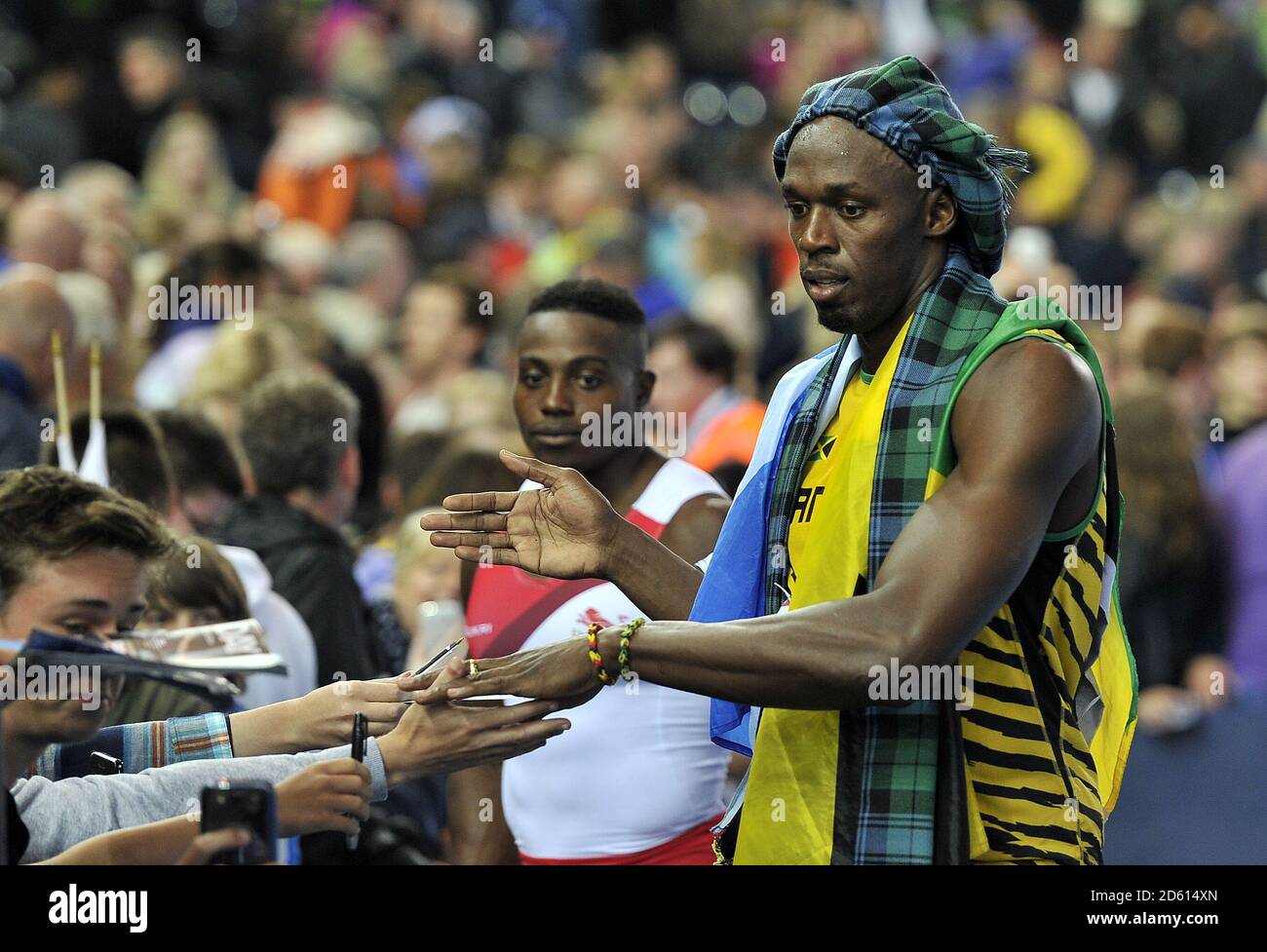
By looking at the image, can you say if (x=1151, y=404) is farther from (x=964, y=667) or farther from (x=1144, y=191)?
(x=1144, y=191)

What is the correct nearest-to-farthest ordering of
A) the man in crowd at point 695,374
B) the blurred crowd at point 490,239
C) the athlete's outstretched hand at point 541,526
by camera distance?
the athlete's outstretched hand at point 541,526 → the blurred crowd at point 490,239 → the man in crowd at point 695,374

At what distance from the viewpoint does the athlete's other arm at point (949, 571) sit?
265 cm

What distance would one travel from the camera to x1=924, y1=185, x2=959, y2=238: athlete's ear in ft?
9.69

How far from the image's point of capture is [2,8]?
1328 centimetres

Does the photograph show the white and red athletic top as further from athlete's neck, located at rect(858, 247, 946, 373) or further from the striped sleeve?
athlete's neck, located at rect(858, 247, 946, 373)

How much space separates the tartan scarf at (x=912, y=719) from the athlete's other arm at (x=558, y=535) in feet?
1.68

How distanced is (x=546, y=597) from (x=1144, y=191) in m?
9.50

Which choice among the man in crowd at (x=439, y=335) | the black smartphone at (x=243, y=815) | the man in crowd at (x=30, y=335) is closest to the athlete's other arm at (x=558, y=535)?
the black smartphone at (x=243, y=815)

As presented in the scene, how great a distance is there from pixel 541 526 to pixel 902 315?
71 cm

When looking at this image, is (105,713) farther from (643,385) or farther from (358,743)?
(643,385)

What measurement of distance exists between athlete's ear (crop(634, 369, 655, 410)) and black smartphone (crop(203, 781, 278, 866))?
2.17 metres

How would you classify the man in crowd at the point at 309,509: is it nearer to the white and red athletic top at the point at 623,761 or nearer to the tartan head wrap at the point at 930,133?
the white and red athletic top at the point at 623,761

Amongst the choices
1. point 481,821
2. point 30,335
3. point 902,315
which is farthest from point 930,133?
point 30,335

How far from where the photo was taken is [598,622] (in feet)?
13.8
